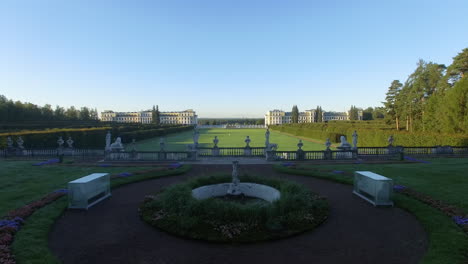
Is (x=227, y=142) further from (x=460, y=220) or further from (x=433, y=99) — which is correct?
(x=460, y=220)

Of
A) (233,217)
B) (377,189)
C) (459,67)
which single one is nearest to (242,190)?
(233,217)

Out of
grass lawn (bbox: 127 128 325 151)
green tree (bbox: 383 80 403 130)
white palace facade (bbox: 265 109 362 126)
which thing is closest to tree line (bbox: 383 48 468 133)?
green tree (bbox: 383 80 403 130)

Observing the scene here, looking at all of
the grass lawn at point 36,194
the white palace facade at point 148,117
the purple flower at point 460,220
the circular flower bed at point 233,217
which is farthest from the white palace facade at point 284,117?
the circular flower bed at point 233,217

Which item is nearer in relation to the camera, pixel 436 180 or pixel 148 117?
pixel 436 180

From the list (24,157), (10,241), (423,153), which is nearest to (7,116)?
(24,157)

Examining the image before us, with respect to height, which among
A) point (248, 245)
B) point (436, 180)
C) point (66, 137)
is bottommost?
point (248, 245)

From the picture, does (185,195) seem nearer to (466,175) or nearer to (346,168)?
(346,168)

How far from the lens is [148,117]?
18038cm

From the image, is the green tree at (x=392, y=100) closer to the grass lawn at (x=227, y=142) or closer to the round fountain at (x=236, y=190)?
the grass lawn at (x=227, y=142)

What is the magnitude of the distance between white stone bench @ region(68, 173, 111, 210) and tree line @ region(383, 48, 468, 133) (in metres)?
37.1

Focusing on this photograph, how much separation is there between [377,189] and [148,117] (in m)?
184

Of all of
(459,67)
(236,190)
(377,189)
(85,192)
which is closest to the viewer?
(85,192)

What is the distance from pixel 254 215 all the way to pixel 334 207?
3.75 metres

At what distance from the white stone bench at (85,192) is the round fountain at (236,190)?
156 inches
